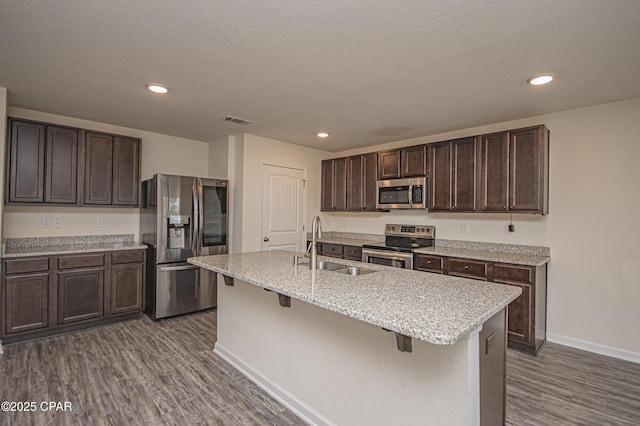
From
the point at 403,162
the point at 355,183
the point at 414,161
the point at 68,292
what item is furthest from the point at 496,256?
the point at 68,292

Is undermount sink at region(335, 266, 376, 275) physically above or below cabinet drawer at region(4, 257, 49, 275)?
above

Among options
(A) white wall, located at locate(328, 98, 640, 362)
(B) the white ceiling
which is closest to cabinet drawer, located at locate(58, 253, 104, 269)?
(B) the white ceiling

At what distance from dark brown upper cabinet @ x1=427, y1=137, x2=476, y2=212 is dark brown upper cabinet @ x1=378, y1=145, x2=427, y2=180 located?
0.41ft

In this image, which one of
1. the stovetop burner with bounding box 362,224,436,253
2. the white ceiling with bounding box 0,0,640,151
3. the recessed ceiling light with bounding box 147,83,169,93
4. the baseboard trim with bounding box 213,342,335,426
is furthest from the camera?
the stovetop burner with bounding box 362,224,436,253

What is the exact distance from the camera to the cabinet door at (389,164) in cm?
455

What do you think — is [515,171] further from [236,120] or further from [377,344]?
[236,120]

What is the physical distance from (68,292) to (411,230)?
4.32 meters

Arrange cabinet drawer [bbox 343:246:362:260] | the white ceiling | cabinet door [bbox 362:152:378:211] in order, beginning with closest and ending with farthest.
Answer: the white ceiling, cabinet drawer [bbox 343:246:362:260], cabinet door [bbox 362:152:378:211]

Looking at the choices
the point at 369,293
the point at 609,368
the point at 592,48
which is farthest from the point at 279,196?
the point at 609,368

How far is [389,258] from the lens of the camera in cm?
418

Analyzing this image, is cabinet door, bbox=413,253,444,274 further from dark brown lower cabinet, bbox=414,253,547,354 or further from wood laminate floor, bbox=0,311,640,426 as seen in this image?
wood laminate floor, bbox=0,311,640,426

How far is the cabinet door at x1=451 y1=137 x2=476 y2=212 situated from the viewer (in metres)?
3.76

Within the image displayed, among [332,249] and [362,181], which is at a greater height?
[362,181]

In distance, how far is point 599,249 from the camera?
3.20 m
